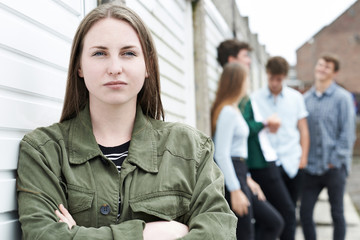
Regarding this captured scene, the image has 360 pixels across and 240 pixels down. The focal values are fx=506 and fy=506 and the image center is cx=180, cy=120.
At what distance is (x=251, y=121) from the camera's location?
4820mm

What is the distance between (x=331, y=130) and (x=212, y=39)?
1.96m

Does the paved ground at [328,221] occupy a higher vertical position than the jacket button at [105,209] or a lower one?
lower

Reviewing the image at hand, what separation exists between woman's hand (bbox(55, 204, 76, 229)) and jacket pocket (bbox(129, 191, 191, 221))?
23cm

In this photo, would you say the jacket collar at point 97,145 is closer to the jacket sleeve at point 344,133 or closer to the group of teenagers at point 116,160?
the group of teenagers at point 116,160

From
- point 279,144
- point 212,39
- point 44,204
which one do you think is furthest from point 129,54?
point 212,39

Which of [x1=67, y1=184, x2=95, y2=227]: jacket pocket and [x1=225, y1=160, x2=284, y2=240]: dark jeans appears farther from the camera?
[x1=225, y1=160, x2=284, y2=240]: dark jeans

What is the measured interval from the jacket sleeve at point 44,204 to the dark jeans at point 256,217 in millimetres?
2510

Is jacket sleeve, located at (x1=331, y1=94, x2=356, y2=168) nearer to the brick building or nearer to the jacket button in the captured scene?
the jacket button

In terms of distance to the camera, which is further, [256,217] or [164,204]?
[256,217]

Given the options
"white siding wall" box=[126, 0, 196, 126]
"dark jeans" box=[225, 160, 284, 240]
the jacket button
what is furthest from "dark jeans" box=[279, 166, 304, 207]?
the jacket button

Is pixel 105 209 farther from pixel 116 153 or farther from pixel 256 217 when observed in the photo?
pixel 256 217

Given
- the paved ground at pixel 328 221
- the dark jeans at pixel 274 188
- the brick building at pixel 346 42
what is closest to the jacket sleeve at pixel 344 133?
the dark jeans at pixel 274 188

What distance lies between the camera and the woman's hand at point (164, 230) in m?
1.90

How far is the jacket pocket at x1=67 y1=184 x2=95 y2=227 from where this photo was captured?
1.93 meters
